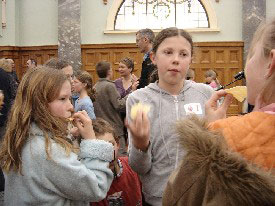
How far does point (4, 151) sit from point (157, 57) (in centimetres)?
101

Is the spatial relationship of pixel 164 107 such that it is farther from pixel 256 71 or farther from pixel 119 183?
pixel 256 71

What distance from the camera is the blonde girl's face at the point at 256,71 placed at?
1182 mm

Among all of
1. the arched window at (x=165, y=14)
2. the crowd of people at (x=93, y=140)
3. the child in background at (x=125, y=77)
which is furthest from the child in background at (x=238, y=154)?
the arched window at (x=165, y=14)

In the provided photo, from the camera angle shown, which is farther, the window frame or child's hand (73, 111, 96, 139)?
the window frame

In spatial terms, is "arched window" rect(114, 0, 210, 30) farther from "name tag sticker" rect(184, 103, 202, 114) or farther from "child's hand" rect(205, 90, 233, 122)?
"child's hand" rect(205, 90, 233, 122)

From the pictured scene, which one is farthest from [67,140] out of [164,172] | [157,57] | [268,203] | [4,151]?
[268,203]

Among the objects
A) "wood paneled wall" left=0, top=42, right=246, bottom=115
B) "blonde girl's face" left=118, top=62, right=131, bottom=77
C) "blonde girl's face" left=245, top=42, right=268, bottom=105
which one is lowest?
"blonde girl's face" left=245, top=42, right=268, bottom=105

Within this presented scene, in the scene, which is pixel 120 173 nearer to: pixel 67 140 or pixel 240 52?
pixel 67 140

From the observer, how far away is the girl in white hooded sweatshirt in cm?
243

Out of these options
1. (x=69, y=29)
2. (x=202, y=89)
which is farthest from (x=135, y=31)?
(x=202, y=89)

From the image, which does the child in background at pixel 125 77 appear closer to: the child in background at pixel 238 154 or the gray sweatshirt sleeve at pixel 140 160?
the gray sweatshirt sleeve at pixel 140 160

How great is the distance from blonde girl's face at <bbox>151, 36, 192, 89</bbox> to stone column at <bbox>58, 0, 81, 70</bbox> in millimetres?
10153

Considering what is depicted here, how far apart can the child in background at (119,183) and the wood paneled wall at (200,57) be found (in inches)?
383

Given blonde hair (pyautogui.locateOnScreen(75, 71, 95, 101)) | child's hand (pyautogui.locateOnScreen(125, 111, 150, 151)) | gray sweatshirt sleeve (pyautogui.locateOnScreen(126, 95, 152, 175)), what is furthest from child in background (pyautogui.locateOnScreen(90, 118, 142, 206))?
blonde hair (pyautogui.locateOnScreen(75, 71, 95, 101))
